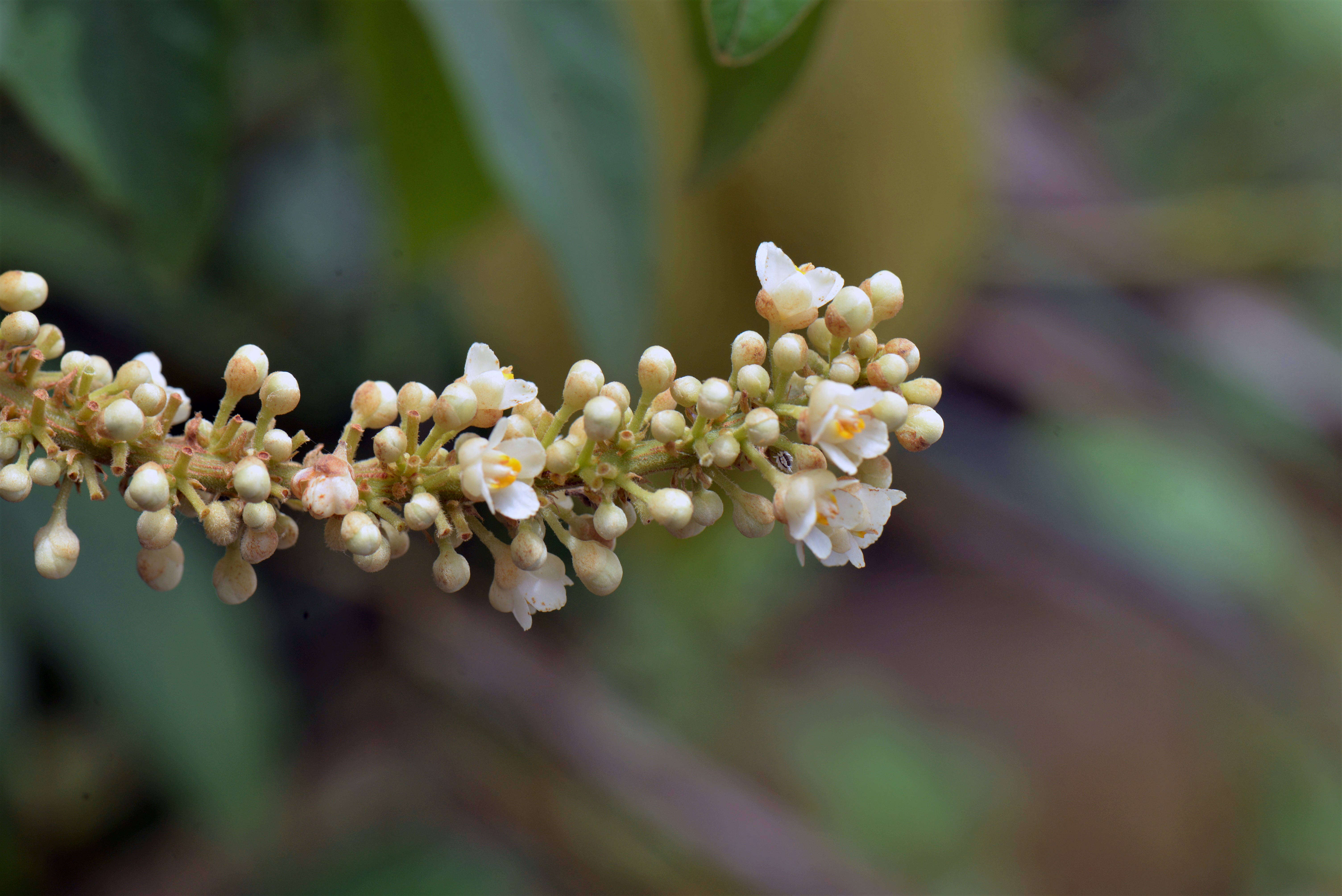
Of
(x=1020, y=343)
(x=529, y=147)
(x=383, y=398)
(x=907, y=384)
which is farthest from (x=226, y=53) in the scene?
(x=1020, y=343)

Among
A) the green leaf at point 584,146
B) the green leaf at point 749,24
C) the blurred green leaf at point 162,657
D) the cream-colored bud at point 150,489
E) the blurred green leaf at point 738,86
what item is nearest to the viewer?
the cream-colored bud at point 150,489

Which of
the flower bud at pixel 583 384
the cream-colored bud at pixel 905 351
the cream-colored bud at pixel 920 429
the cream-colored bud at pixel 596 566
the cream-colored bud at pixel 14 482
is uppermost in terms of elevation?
the cream-colored bud at pixel 905 351

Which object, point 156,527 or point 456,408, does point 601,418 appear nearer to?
point 456,408

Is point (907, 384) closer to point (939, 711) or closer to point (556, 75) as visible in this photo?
point (556, 75)

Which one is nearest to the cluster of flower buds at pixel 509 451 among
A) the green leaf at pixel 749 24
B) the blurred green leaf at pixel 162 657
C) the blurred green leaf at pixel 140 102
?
the green leaf at pixel 749 24

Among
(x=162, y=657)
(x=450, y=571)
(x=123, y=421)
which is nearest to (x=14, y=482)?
(x=123, y=421)

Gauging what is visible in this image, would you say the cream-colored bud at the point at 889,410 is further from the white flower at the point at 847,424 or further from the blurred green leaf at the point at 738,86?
the blurred green leaf at the point at 738,86

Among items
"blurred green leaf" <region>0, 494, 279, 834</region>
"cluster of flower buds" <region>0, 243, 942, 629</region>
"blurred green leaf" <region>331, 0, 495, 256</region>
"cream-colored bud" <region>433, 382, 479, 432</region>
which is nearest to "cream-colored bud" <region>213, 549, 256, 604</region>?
"cluster of flower buds" <region>0, 243, 942, 629</region>
